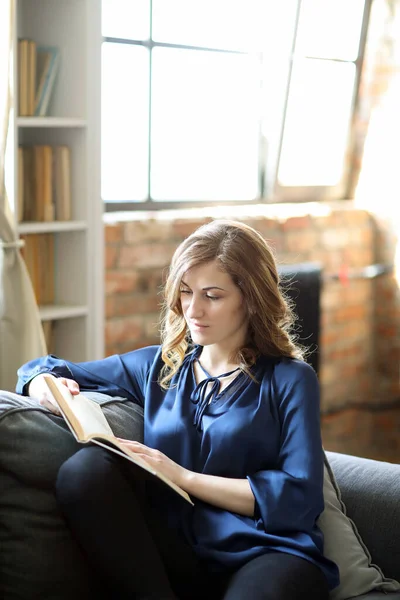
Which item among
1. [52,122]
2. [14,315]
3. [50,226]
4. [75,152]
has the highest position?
[52,122]

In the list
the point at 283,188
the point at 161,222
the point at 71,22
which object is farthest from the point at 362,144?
the point at 71,22

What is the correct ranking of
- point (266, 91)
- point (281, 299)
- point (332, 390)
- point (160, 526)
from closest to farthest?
1. point (160, 526)
2. point (281, 299)
3. point (266, 91)
4. point (332, 390)

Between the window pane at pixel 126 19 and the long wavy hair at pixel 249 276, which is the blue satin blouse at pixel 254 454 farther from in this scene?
the window pane at pixel 126 19

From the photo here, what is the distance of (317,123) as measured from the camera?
14.3ft

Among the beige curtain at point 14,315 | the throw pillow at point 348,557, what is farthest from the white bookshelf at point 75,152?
the throw pillow at point 348,557

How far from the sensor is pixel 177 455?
75.2 inches

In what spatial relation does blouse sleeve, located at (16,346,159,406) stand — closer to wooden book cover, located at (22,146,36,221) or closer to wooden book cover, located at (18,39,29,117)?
wooden book cover, located at (22,146,36,221)

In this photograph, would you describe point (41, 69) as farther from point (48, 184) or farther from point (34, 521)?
point (34, 521)

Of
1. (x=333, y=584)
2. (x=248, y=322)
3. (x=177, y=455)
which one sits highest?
(x=248, y=322)

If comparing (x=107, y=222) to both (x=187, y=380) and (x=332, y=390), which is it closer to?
(x=187, y=380)

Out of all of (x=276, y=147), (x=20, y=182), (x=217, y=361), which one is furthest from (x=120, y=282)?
(x=217, y=361)

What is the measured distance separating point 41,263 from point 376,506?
158 cm

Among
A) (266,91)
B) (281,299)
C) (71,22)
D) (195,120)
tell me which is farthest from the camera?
(266,91)

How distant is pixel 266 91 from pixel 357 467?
240 centimetres
